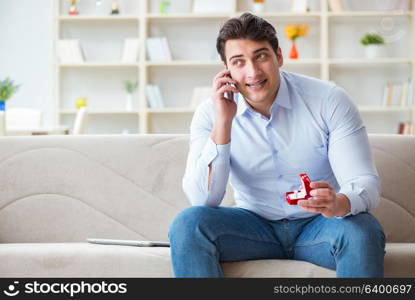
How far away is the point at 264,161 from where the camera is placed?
Result: 1.94m

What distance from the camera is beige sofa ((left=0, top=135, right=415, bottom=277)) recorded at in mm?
2326

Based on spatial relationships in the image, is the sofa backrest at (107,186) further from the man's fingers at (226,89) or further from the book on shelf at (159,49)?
the book on shelf at (159,49)

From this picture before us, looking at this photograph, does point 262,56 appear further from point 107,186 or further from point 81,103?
point 81,103

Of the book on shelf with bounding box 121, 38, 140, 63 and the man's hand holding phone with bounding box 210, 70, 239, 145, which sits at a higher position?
the man's hand holding phone with bounding box 210, 70, 239, 145

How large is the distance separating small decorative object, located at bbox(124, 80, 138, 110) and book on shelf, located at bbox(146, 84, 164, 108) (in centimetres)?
16

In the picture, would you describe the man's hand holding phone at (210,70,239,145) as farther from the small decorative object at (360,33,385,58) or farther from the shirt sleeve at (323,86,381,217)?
the small decorative object at (360,33,385,58)

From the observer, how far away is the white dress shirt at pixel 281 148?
72.9 inches

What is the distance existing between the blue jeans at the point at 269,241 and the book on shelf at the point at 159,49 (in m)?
3.96

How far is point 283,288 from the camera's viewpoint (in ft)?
5.27

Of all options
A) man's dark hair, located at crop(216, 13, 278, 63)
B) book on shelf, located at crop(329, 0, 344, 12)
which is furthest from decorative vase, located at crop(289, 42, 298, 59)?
man's dark hair, located at crop(216, 13, 278, 63)

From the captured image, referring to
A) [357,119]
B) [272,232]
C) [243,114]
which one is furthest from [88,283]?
[357,119]

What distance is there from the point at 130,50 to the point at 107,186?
355 cm

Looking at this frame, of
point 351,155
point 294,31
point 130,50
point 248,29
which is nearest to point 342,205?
point 351,155

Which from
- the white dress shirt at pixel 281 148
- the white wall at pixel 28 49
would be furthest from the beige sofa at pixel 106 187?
the white wall at pixel 28 49
